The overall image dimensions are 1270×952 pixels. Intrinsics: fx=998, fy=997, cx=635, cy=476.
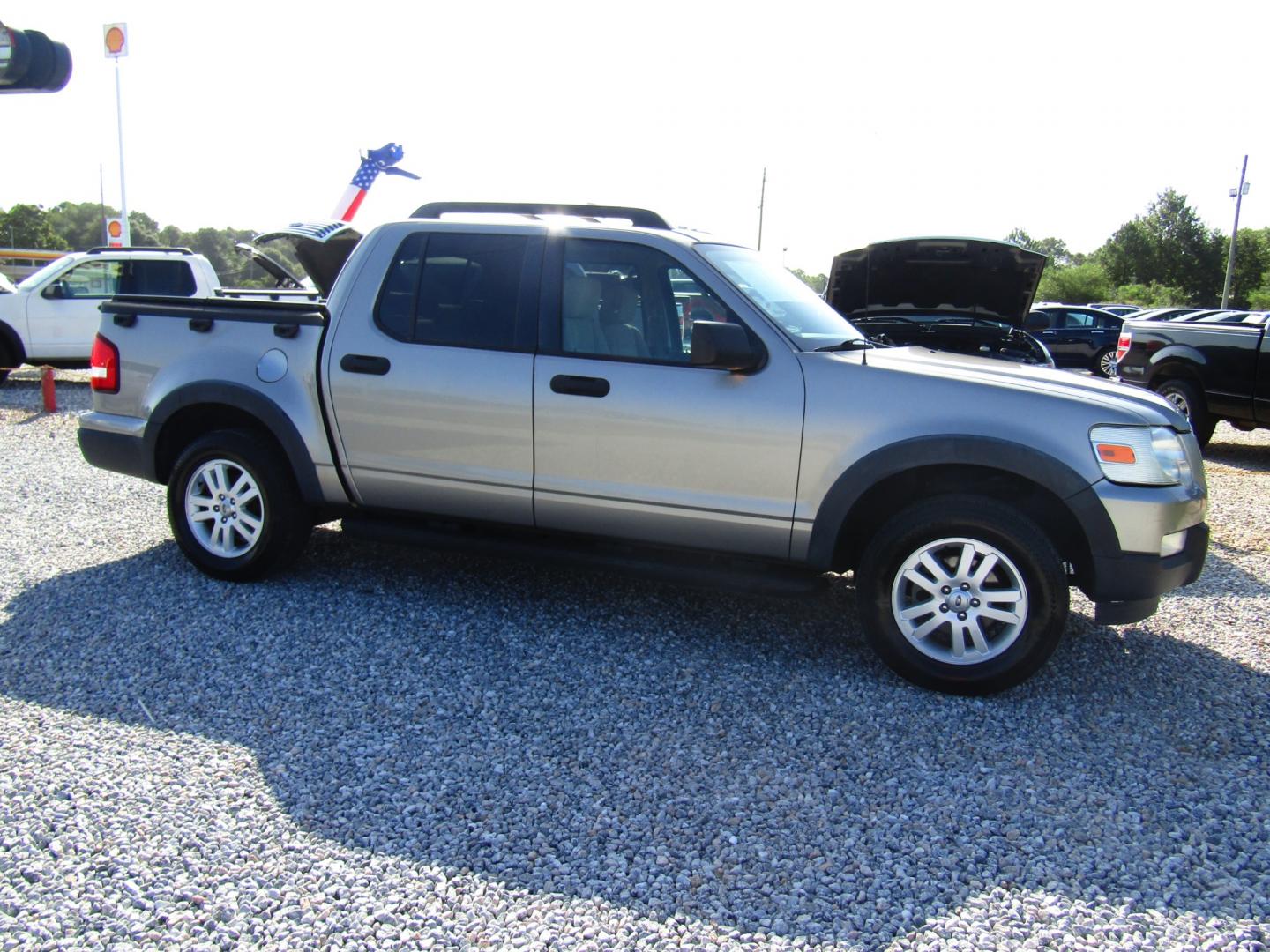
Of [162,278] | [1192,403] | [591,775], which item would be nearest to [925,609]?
[591,775]

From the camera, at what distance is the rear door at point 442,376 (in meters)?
4.58

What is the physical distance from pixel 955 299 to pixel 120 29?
94.1ft

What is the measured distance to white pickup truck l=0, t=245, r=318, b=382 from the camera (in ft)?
45.4

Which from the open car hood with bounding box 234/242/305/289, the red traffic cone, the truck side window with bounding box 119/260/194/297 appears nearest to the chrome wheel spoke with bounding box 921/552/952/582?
the open car hood with bounding box 234/242/305/289

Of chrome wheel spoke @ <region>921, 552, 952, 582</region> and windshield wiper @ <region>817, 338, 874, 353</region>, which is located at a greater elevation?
windshield wiper @ <region>817, 338, 874, 353</region>

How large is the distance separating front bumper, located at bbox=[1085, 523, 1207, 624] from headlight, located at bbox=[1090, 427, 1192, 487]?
0.93 feet

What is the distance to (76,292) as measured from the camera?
560 inches

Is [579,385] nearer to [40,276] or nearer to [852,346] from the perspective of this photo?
[852,346]

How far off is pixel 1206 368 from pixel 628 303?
844cm

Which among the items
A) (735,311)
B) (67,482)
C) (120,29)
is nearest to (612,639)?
(735,311)

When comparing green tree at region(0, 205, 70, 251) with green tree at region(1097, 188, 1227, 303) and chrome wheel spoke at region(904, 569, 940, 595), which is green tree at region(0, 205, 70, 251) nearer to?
green tree at region(1097, 188, 1227, 303)

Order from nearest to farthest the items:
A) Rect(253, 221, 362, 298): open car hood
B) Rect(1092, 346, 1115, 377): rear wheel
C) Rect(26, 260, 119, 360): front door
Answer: Rect(253, 221, 362, 298): open car hood → Rect(26, 260, 119, 360): front door → Rect(1092, 346, 1115, 377): rear wheel

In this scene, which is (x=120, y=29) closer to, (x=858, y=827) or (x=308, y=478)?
(x=308, y=478)

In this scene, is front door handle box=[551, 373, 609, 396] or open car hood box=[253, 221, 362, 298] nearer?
front door handle box=[551, 373, 609, 396]
